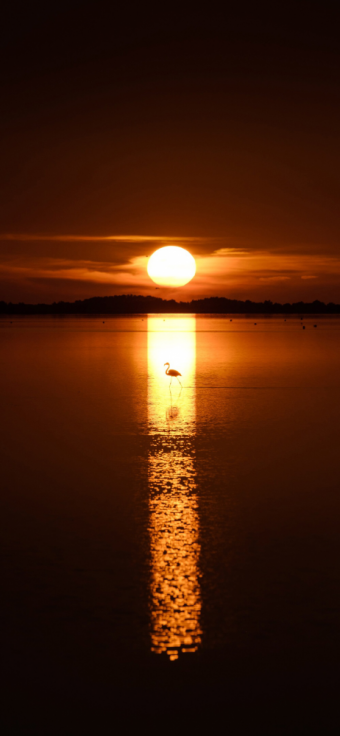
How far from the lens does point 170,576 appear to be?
8.52 m

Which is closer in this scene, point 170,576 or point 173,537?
point 170,576

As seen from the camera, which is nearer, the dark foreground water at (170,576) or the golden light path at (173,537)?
the dark foreground water at (170,576)

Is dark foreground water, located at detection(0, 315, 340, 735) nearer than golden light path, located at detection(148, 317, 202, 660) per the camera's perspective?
Yes

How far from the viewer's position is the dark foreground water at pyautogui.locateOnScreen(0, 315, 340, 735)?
20.1 ft

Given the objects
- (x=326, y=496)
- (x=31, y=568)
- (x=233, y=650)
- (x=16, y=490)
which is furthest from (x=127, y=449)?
(x=233, y=650)

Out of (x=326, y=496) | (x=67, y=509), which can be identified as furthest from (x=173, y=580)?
(x=326, y=496)

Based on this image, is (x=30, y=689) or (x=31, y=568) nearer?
(x=30, y=689)

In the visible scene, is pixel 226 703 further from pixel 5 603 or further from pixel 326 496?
pixel 326 496

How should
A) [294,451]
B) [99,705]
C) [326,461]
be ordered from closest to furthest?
[99,705]
[326,461]
[294,451]

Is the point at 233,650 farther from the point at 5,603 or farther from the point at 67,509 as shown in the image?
the point at 67,509

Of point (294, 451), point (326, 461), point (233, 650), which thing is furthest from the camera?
point (294, 451)

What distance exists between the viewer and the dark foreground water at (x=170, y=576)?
20.1ft

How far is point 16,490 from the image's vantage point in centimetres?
1264

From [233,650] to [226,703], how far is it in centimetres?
79
